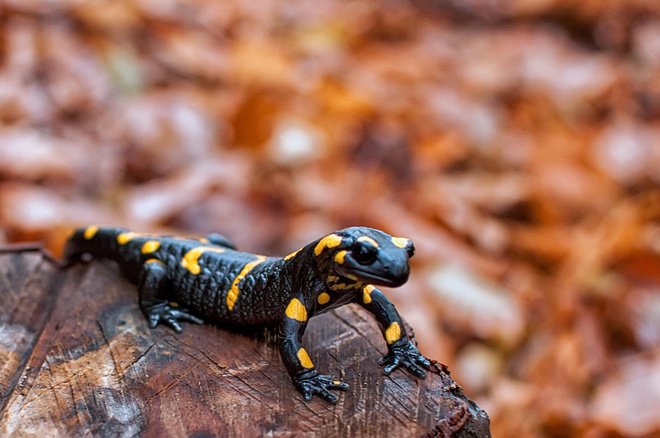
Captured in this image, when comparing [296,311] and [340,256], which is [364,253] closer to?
[340,256]

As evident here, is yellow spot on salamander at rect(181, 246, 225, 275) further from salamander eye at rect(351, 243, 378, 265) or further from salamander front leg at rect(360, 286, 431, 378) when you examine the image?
salamander eye at rect(351, 243, 378, 265)

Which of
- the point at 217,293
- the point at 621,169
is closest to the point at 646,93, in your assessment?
the point at 621,169

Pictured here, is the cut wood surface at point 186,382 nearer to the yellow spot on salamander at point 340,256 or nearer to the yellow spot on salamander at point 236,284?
the yellow spot on salamander at point 236,284

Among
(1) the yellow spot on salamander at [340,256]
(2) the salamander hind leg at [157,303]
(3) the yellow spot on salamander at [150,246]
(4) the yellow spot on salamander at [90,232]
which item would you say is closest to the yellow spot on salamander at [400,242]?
(1) the yellow spot on salamander at [340,256]

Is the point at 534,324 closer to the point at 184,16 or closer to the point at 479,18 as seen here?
the point at 184,16

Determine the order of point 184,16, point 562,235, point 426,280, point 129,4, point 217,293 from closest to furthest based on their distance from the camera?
point 217,293, point 426,280, point 562,235, point 129,4, point 184,16

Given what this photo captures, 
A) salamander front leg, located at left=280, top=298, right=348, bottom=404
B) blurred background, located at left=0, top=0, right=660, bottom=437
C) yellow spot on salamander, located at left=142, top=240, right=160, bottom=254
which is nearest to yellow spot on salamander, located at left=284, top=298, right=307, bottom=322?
salamander front leg, located at left=280, top=298, right=348, bottom=404

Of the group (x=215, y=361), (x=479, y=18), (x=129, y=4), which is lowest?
(x=215, y=361)
